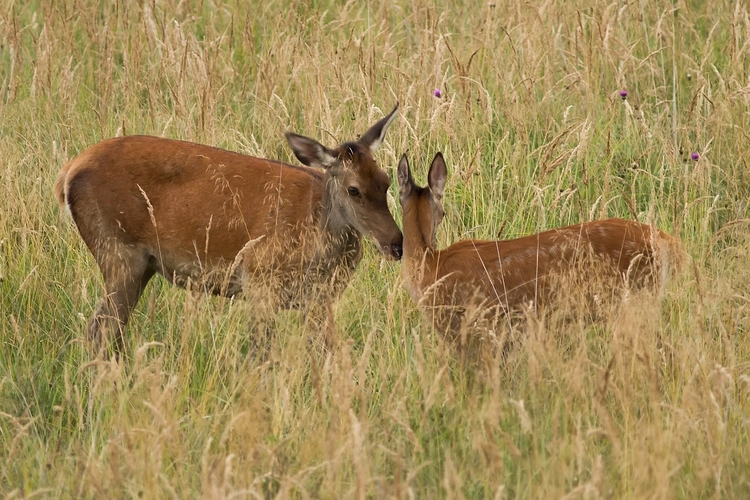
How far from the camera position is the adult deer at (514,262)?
538 centimetres

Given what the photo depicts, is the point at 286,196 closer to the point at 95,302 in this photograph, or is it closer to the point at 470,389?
the point at 95,302

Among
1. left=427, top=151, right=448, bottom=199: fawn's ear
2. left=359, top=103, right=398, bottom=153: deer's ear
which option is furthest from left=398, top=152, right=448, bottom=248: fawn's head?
left=359, top=103, right=398, bottom=153: deer's ear

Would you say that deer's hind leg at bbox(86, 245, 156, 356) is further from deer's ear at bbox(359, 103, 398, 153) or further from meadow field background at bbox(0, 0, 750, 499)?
deer's ear at bbox(359, 103, 398, 153)

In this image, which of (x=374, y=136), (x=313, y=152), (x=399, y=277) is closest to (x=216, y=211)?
(x=313, y=152)

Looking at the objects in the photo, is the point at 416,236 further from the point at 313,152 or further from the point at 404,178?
the point at 313,152

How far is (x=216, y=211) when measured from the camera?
620 centimetres

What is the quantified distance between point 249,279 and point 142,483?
2113mm

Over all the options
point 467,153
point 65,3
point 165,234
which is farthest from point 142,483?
point 65,3

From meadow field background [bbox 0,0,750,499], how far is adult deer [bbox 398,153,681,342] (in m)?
0.18

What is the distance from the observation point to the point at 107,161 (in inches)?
245

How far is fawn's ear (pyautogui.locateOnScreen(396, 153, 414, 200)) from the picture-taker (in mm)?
5641

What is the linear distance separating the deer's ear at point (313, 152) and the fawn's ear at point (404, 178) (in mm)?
531

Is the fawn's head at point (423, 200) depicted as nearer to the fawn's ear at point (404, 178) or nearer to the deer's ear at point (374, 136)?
the fawn's ear at point (404, 178)

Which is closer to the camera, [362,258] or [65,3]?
[362,258]
